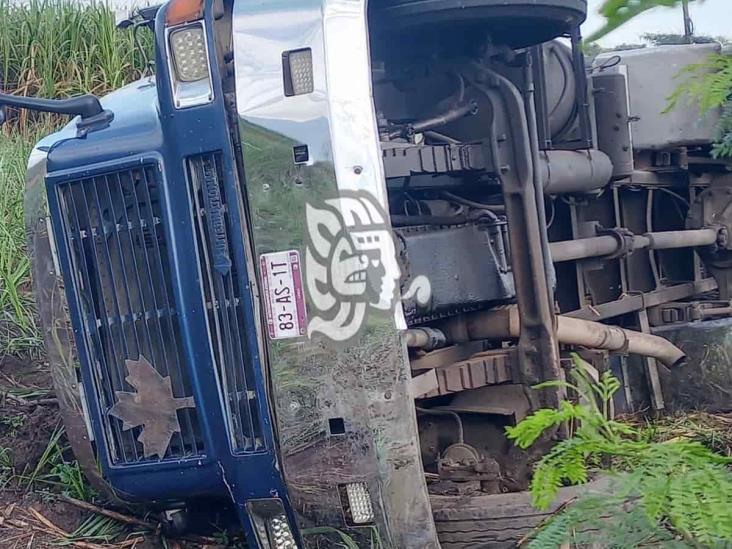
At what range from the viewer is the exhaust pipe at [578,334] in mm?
3492

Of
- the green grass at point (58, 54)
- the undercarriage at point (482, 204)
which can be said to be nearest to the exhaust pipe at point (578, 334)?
the undercarriage at point (482, 204)

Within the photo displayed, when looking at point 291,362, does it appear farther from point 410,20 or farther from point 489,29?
point 489,29

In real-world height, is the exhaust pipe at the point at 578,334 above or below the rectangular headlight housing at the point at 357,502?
above

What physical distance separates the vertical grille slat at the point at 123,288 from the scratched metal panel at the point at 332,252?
41 cm

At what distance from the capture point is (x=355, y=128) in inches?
107

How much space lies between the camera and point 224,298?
2.93 m

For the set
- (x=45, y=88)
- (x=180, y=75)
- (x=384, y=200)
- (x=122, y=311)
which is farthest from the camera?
(x=45, y=88)

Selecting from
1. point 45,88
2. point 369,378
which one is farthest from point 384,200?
point 45,88

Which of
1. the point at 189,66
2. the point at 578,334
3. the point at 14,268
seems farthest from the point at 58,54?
the point at 578,334

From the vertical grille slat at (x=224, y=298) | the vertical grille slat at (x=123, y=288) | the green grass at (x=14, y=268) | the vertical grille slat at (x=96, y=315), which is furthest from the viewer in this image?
the green grass at (x=14, y=268)

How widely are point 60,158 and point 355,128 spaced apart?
1116 millimetres

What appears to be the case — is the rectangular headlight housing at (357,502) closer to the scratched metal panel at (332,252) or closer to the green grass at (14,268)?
the scratched metal panel at (332,252)

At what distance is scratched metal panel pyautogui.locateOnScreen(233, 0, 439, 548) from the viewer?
8.86 ft

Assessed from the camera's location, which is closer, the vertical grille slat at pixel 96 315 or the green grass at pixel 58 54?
the vertical grille slat at pixel 96 315
